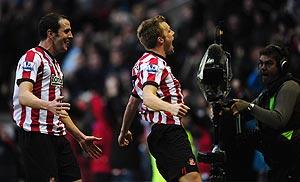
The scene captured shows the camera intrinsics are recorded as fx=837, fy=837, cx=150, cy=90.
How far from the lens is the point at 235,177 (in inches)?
443

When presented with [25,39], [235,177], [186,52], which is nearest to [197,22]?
[186,52]

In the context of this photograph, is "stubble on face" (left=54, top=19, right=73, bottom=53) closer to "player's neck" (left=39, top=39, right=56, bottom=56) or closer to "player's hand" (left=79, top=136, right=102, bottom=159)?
"player's neck" (left=39, top=39, right=56, bottom=56)

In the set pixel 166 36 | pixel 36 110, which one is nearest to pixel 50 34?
pixel 36 110

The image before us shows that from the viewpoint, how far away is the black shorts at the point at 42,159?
28.1 feet

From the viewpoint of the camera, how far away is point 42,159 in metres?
8.59

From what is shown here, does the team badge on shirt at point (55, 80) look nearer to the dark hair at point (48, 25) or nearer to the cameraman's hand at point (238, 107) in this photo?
the dark hair at point (48, 25)

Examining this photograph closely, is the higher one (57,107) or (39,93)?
(39,93)

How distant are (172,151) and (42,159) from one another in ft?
4.39

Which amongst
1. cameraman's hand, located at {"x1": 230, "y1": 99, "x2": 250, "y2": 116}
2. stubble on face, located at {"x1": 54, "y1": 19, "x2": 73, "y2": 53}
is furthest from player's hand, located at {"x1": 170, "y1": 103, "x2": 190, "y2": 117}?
stubble on face, located at {"x1": 54, "y1": 19, "x2": 73, "y2": 53}

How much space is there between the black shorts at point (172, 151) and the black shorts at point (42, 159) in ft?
3.02

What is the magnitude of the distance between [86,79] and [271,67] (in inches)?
342

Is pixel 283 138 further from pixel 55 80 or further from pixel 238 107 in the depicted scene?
pixel 55 80

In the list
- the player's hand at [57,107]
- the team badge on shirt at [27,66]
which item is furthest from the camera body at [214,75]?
the team badge on shirt at [27,66]

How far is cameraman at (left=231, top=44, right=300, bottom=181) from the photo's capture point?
884 centimetres
